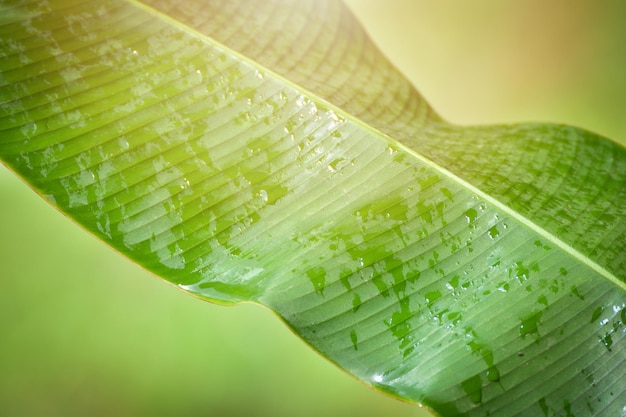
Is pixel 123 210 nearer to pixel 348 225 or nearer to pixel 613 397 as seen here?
pixel 348 225

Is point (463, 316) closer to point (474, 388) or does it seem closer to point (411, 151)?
point (474, 388)

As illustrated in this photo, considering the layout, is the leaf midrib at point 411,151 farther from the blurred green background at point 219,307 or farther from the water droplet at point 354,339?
the blurred green background at point 219,307

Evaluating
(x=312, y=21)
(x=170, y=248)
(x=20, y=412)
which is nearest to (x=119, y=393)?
(x=20, y=412)

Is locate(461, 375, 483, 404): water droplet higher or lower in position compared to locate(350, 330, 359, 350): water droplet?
lower

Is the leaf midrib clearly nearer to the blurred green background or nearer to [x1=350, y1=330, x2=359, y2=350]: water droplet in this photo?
[x1=350, y1=330, x2=359, y2=350]: water droplet

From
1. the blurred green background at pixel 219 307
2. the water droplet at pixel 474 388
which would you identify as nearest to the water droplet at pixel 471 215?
the water droplet at pixel 474 388

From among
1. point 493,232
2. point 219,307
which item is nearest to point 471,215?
point 493,232

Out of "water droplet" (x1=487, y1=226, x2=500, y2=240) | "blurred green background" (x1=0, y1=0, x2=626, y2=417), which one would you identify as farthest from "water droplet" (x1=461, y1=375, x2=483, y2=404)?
"blurred green background" (x1=0, y1=0, x2=626, y2=417)

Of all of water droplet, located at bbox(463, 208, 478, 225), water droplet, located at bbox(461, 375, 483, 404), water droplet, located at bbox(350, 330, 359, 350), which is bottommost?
water droplet, located at bbox(461, 375, 483, 404)
